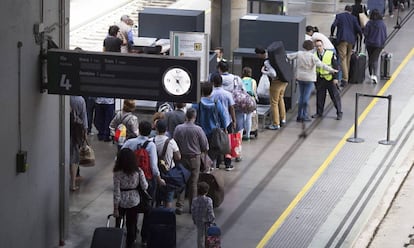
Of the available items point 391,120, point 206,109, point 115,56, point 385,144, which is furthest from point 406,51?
point 115,56

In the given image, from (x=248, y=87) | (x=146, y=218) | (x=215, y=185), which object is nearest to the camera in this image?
(x=146, y=218)

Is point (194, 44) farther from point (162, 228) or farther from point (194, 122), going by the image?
point (162, 228)

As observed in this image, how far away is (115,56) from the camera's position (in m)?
13.4

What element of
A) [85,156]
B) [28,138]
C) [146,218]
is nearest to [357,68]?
[85,156]

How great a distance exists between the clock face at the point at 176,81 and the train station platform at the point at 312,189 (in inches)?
111

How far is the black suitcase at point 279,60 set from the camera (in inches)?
807

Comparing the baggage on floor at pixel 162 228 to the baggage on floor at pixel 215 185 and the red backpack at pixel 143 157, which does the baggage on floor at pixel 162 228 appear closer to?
the red backpack at pixel 143 157

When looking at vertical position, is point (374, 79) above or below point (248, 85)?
below

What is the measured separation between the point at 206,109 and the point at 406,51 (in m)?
12.8

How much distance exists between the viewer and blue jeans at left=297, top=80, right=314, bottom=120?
21422 millimetres

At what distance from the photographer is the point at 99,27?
103 ft

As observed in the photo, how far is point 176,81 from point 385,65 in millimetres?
13076

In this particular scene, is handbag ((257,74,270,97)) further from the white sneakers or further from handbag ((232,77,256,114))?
the white sneakers

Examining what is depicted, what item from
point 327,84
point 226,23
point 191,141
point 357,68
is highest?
point 226,23
